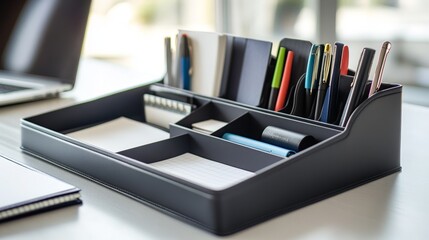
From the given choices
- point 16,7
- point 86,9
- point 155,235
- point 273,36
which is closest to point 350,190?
point 155,235

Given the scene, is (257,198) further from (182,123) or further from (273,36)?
(273,36)

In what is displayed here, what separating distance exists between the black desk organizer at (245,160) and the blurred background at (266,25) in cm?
168

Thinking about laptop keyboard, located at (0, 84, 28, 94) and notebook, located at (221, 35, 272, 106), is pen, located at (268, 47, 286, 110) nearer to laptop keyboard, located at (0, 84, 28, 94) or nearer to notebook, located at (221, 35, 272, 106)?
notebook, located at (221, 35, 272, 106)

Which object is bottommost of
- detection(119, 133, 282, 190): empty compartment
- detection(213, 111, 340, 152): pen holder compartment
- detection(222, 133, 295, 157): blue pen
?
detection(119, 133, 282, 190): empty compartment

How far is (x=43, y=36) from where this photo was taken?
1464mm

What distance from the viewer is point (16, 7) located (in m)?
1.54

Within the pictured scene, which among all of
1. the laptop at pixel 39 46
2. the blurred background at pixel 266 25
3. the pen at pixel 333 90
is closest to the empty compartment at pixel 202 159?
the pen at pixel 333 90

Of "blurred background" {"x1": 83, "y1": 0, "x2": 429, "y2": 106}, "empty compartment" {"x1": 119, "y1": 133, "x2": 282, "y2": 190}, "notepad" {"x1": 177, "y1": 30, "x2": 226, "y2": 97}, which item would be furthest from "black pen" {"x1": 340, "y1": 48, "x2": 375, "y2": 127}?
"blurred background" {"x1": 83, "y1": 0, "x2": 429, "y2": 106}

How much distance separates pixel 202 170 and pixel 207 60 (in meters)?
0.26

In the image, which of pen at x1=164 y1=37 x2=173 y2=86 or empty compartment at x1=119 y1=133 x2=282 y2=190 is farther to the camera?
pen at x1=164 y1=37 x2=173 y2=86

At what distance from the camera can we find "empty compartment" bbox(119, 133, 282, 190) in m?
0.84

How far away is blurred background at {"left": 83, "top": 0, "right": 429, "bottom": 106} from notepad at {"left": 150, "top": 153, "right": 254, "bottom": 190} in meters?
1.73

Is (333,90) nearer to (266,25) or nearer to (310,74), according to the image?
(310,74)

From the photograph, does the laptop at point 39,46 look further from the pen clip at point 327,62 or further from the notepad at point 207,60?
the pen clip at point 327,62
